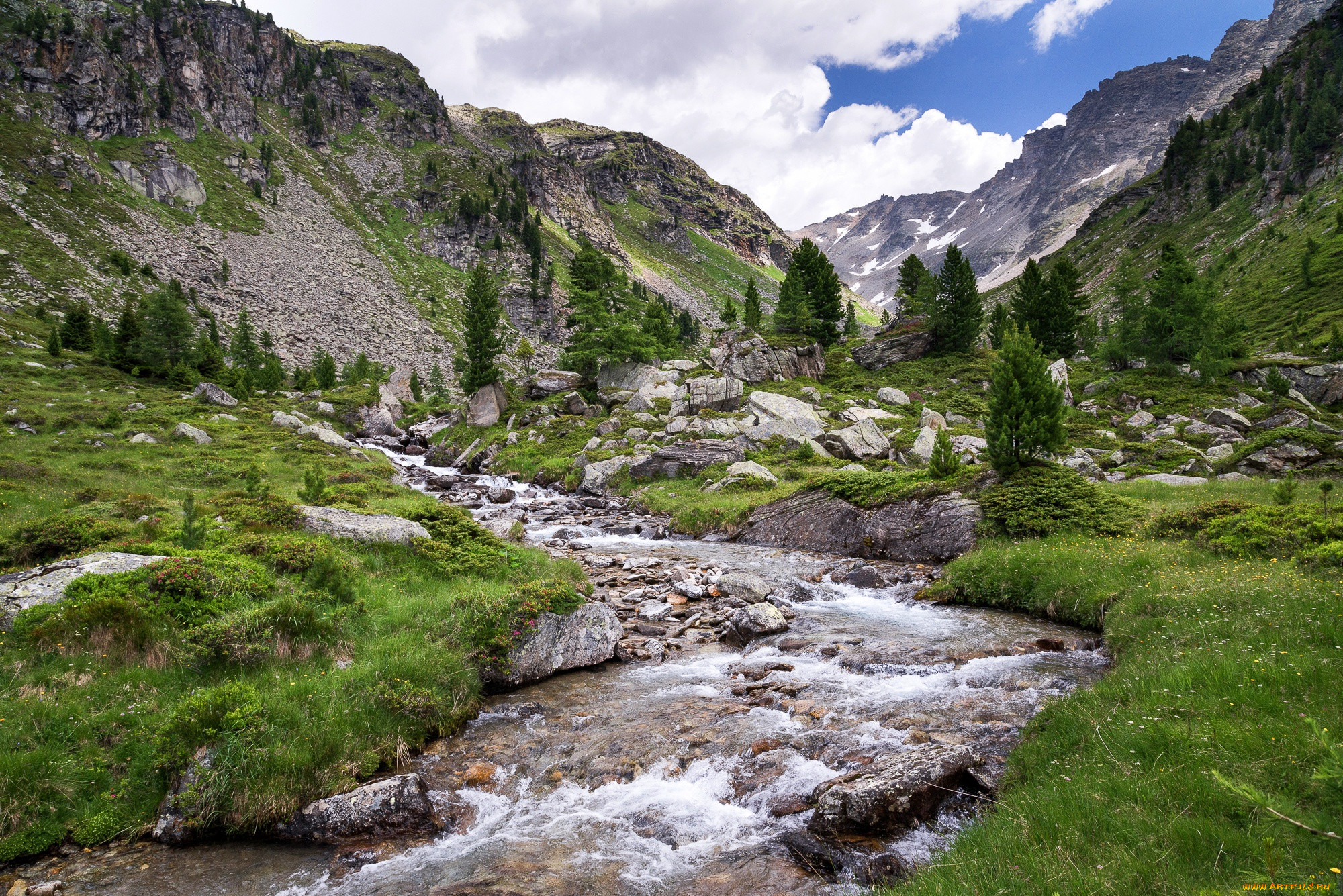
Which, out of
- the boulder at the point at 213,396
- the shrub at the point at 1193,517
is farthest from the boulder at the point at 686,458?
the boulder at the point at 213,396

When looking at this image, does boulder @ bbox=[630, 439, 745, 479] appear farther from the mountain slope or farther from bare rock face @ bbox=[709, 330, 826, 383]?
the mountain slope

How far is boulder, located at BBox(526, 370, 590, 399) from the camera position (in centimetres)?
6312

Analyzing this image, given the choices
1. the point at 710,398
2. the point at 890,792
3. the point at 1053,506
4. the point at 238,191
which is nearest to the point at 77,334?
the point at 710,398

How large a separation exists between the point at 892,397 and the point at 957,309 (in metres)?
18.2

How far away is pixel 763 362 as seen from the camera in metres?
60.4

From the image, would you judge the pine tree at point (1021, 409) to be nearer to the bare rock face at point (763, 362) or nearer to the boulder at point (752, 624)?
the boulder at point (752, 624)

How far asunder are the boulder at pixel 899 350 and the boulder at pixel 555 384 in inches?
1312

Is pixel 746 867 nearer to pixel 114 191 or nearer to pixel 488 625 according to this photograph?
pixel 488 625

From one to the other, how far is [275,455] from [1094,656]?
1664 inches

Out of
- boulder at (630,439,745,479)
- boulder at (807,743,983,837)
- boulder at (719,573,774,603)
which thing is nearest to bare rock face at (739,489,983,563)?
boulder at (719,573,774,603)

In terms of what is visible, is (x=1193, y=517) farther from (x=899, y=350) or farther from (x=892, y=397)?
(x=899, y=350)

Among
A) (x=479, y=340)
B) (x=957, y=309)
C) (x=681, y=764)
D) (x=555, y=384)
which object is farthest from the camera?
(x=555, y=384)

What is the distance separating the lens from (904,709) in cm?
1022

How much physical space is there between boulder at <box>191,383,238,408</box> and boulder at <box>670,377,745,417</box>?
3988 centimetres
